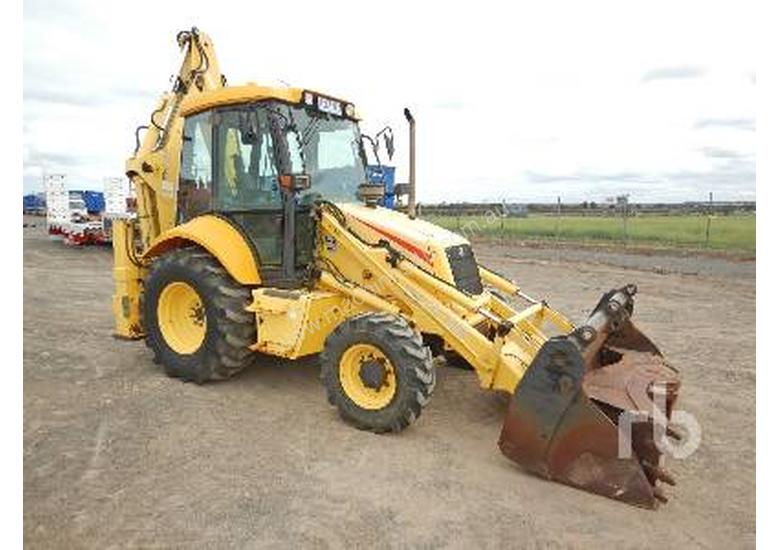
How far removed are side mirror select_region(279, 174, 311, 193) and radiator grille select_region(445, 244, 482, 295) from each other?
4.85 feet

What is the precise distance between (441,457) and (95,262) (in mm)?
15800

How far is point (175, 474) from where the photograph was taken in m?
4.96

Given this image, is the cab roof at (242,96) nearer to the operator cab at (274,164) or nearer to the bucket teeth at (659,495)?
the operator cab at (274,164)

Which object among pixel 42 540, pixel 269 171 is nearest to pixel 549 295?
pixel 269 171

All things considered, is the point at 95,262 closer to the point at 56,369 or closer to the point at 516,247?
the point at 56,369

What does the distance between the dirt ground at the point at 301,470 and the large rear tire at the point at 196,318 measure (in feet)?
0.90

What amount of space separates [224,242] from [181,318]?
110cm

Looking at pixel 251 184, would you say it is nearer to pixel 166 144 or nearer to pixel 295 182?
pixel 295 182

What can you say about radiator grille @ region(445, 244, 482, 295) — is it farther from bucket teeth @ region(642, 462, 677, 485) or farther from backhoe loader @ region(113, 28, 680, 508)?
bucket teeth @ region(642, 462, 677, 485)

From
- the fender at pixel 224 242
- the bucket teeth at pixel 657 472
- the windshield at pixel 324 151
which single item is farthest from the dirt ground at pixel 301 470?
the windshield at pixel 324 151

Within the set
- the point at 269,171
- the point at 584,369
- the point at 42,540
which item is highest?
the point at 269,171

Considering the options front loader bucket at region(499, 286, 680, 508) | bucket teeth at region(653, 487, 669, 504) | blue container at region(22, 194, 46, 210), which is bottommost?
bucket teeth at region(653, 487, 669, 504)

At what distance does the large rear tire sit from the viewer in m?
6.68

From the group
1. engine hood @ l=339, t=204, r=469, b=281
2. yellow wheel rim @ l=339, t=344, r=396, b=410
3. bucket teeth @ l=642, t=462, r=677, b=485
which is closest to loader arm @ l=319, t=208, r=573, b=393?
engine hood @ l=339, t=204, r=469, b=281
